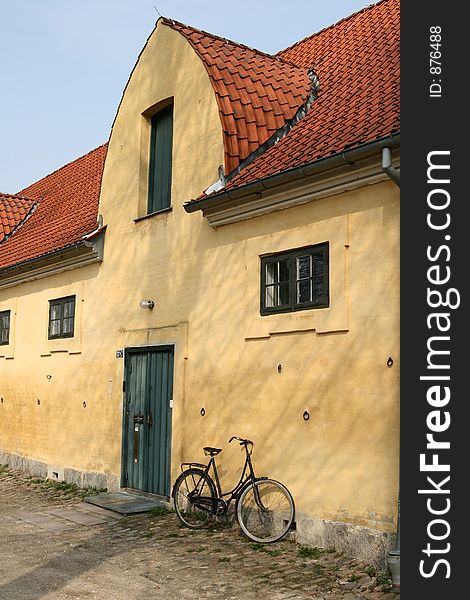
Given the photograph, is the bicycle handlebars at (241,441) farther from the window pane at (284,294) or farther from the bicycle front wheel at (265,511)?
the window pane at (284,294)

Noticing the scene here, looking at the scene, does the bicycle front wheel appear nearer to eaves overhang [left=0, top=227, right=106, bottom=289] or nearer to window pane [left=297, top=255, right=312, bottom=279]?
window pane [left=297, top=255, right=312, bottom=279]

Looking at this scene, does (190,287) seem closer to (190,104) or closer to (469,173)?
(190,104)

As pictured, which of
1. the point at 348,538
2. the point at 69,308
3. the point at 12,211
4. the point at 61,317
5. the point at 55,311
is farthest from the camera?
the point at 12,211

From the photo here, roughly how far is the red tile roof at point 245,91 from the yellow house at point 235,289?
0.03 meters

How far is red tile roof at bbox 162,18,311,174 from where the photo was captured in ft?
32.5

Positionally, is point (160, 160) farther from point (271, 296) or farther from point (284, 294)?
point (284, 294)

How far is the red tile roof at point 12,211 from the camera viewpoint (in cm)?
1761

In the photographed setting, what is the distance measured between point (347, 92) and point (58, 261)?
6201mm

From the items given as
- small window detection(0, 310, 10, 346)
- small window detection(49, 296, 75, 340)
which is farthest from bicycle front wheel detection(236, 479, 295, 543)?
small window detection(0, 310, 10, 346)

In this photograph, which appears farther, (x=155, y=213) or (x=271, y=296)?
Answer: (x=155, y=213)

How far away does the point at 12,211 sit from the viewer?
59.6 ft

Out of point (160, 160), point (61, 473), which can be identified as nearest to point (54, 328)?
point (61, 473)

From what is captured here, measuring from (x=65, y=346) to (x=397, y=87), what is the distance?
748 centimetres

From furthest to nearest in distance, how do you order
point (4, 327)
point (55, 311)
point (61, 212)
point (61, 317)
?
1. point (61, 212)
2. point (4, 327)
3. point (55, 311)
4. point (61, 317)
